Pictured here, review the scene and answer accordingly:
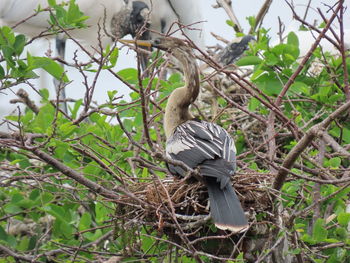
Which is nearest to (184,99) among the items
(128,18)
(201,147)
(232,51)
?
(201,147)

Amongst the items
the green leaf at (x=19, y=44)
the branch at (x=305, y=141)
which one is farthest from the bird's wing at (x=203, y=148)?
the green leaf at (x=19, y=44)

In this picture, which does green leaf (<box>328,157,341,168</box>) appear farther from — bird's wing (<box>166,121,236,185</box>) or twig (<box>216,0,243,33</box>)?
twig (<box>216,0,243,33</box>)

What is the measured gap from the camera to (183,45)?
3121 mm

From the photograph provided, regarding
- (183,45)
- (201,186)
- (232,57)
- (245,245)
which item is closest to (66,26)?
(183,45)

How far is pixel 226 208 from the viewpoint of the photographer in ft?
7.41

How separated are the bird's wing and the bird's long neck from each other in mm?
75

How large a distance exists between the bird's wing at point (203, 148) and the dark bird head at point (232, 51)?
10.2 feet

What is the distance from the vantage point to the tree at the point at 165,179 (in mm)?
2328

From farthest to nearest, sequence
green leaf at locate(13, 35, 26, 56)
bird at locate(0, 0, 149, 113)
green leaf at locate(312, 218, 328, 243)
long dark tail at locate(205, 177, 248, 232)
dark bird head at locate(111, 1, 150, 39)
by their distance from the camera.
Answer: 1. dark bird head at locate(111, 1, 150, 39)
2. bird at locate(0, 0, 149, 113)
3. green leaf at locate(13, 35, 26, 56)
4. green leaf at locate(312, 218, 328, 243)
5. long dark tail at locate(205, 177, 248, 232)

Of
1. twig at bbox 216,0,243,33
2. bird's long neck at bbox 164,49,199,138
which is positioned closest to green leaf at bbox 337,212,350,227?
bird's long neck at bbox 164,49,199,138

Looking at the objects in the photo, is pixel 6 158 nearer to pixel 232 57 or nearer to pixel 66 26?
pixel 66 26

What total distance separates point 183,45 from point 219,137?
60 cm

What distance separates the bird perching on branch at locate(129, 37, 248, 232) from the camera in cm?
229

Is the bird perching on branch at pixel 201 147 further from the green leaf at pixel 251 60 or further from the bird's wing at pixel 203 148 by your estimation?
the green leaf at pixel 251 60
